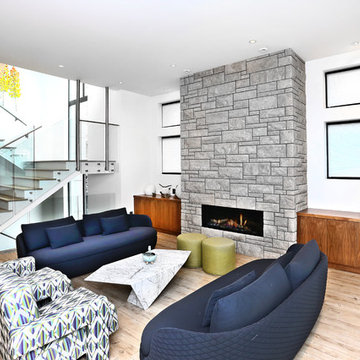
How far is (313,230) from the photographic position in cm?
412

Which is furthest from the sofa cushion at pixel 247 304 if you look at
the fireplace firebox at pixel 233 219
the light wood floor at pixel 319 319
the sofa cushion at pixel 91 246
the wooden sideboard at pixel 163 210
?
the wooden sideboard at pixel 163 210

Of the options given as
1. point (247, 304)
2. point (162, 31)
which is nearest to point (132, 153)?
point (162, 31)

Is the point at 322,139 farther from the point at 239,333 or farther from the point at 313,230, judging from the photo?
the point at 239,333

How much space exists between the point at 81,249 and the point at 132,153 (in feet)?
11.0

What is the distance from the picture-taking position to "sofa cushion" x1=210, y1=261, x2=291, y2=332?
63.6 inches

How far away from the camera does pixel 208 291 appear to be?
251 cm

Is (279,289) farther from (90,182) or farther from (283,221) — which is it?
(90,182)

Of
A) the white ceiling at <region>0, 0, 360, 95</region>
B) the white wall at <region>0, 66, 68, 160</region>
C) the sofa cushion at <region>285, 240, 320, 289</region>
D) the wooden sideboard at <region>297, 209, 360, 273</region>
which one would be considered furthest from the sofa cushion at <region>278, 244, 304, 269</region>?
the white wall at <region>0, 66, 68, 160</region>

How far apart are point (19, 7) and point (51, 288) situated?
294cm

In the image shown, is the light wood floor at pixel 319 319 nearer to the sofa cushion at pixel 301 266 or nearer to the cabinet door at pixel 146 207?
the sofa cushion at pixel 301 266

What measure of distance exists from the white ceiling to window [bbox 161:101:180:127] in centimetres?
165

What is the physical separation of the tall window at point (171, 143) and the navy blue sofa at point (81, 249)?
8.15 ft

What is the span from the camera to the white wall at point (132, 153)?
21.4ft

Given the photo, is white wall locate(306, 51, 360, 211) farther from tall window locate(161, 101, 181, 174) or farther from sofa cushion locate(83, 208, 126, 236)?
sofa cushion locate(83, 208, 126, 236)
